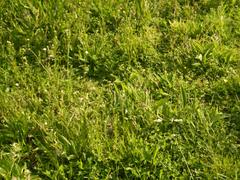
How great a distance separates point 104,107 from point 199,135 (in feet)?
2.86

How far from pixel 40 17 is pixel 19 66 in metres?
0.71

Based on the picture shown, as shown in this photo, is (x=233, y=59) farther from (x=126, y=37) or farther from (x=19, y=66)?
(x=19, y=66)

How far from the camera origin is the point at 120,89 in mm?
4215

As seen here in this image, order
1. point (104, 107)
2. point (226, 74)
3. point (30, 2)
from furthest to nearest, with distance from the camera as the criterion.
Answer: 1. point (30, 2)
2. point (226, 74)
3. point (104, 107)

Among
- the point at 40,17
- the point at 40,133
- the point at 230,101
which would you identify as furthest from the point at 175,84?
the point at 40,17

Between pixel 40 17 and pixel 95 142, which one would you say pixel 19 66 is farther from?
pixel 95 142

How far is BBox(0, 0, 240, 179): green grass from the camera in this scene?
3.52 meters

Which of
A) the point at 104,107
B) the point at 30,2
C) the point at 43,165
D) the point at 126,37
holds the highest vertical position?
the point at 30,2

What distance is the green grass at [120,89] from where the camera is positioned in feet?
11.6

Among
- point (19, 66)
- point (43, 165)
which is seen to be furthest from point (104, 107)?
point (19, 66)

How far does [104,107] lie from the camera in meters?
3.96

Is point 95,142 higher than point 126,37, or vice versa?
point 126,37

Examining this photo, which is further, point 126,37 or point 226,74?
point 126,37

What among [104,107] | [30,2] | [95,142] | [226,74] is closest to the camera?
[95,142]
